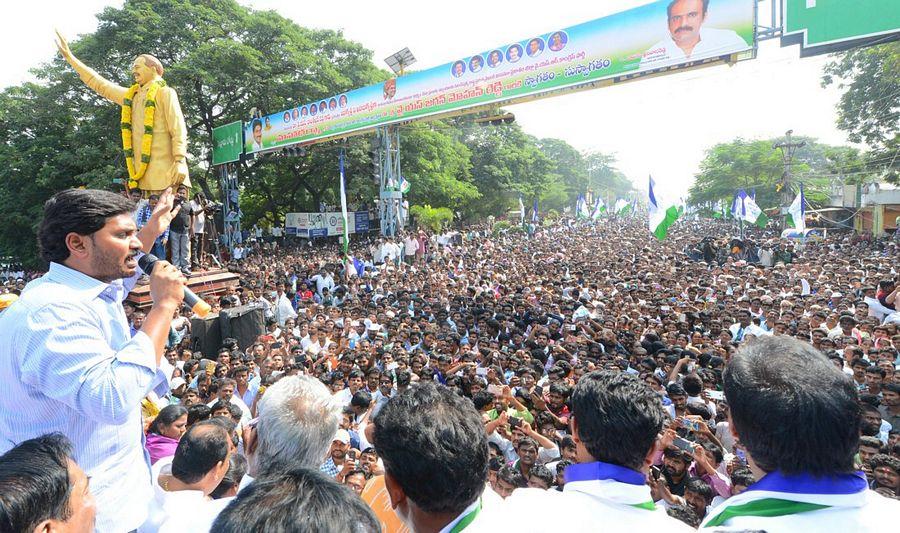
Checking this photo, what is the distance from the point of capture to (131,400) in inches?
55.2

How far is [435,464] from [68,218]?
4.05ft

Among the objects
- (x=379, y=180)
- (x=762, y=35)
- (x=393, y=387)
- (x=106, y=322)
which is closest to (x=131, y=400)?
(x=106, y=322)

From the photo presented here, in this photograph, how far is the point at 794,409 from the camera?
128cm

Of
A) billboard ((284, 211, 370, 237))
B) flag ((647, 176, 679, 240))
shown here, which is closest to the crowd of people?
flag ((647, 176, 679, 240))

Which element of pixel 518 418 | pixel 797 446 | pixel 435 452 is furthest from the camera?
pixel 518 418

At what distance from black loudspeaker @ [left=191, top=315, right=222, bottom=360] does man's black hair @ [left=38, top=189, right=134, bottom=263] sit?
19.4ft

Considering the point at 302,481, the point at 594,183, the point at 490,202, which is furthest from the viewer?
the point at 594,183

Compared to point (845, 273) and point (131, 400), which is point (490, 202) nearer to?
point (845, 273)

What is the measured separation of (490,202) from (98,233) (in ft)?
103

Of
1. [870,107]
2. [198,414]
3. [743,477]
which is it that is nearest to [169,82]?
[198,414]

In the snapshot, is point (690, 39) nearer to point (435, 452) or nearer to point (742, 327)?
point (742, 327)

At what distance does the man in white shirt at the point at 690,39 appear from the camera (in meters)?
10.3

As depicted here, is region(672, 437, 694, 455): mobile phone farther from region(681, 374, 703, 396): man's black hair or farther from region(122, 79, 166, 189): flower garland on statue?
region(122, 79, 166, 189): flower garland on statue

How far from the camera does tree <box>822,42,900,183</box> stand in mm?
19172
